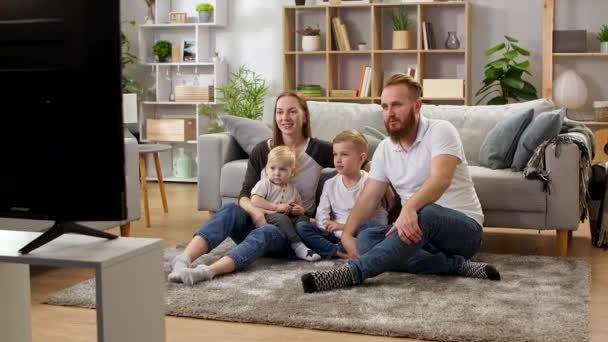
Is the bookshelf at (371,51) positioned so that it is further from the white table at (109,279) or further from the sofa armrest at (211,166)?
the white table at (109,279)

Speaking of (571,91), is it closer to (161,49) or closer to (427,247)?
(427,247)

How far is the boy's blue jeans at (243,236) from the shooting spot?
3.98 meters

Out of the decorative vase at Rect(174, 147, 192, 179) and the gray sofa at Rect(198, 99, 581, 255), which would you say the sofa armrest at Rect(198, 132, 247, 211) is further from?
the decorative vase at Rect(174, 147, 192, 179)

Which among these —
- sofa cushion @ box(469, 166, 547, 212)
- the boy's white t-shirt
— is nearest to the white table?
the boy's white t-shirt

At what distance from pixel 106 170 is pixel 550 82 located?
18.0 ft

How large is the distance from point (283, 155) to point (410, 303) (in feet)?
3.85

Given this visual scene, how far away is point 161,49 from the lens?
8062 mm

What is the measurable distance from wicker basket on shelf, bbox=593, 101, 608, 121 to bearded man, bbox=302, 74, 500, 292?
3.32 m

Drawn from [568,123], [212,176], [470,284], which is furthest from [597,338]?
[212,176]

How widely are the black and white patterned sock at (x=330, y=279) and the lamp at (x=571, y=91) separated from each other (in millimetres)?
3882

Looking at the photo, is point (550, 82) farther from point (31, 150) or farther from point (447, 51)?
point (31, 150)

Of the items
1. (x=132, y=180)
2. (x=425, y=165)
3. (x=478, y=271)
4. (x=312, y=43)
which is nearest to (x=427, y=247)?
(x=478, y=271)

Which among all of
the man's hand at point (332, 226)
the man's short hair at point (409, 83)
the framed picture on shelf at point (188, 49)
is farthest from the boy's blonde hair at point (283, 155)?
the framed picture on shelf at point (188, 49)

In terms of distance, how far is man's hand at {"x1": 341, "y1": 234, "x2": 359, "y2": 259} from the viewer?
4.04 m
